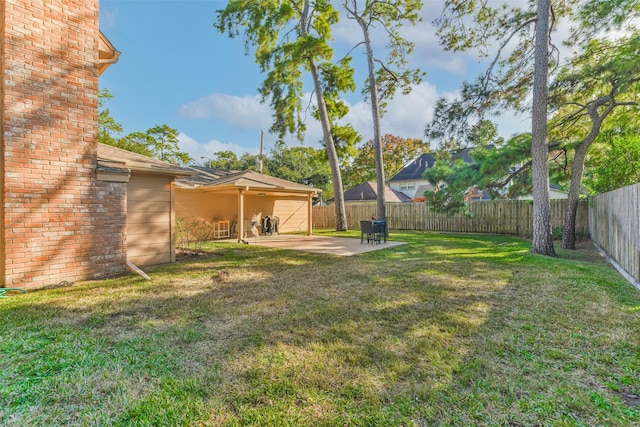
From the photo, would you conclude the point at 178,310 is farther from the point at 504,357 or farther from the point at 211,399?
the point at 504,357

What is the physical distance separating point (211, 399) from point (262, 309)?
1.87m

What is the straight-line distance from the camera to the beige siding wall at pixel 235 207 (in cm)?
1178

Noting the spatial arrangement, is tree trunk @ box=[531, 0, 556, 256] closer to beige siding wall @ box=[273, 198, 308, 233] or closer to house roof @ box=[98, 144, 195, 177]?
house roof @ box=[98, 144, 195, 177]

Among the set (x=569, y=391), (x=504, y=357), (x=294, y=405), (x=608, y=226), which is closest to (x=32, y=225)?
(x=294, y=405)

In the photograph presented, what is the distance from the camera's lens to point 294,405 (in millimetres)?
1943

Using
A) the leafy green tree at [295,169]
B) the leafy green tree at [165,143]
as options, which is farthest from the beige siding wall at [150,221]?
the leafy green tree at [165,143]

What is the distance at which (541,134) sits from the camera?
770 cm

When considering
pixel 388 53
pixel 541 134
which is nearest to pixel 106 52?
pixel 541 134

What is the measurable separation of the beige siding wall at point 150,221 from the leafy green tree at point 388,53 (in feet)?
27.2

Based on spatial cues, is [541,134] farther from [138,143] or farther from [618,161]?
[138,143]

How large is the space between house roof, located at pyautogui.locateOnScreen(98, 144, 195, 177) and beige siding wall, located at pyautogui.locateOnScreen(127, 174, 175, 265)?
27cm

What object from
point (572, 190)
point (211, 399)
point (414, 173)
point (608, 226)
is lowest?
point (211, 399)

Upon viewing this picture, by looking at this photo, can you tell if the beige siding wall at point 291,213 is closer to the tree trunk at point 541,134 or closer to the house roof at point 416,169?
the tree trunk at point 541,134

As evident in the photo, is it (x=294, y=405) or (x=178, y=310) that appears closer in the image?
(x=294, y=405)
